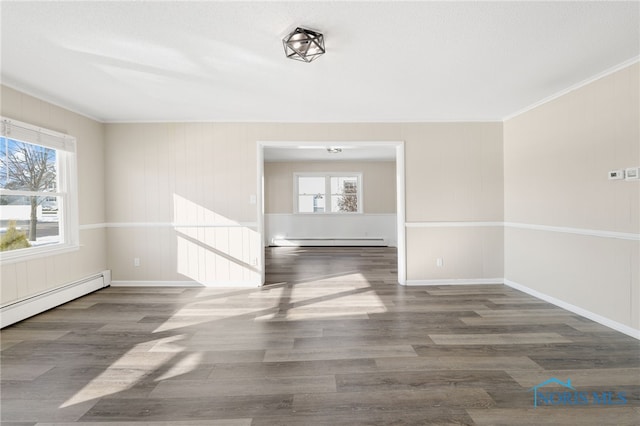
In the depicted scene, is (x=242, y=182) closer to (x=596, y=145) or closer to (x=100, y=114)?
(x=100, y=114)

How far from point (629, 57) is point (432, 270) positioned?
3.18 metres

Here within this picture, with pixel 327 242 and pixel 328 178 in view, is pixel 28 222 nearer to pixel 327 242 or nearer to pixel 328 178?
pixel 327 242

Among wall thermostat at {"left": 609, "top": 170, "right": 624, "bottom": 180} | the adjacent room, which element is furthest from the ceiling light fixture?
wall thermostat at {"left": 609, "top": 170, "right": 624, "bottom": 180}

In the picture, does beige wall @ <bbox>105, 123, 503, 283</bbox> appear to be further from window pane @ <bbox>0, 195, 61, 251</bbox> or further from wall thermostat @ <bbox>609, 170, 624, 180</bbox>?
wall thermostat @ <bbox>609, 170, 624, 180</bbox>

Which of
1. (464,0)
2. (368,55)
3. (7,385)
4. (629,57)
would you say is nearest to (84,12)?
(368,55)

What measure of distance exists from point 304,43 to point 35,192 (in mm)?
3675

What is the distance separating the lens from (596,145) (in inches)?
123

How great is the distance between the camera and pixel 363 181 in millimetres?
9156

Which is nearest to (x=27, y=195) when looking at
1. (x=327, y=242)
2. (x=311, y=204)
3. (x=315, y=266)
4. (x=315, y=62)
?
(x=315, y=62)

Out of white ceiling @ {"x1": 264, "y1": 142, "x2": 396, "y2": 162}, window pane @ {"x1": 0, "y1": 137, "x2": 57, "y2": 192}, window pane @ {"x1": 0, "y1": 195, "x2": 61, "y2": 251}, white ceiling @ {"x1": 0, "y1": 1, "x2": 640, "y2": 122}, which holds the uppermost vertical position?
white ceiling @ {"x1": 264, "y1": 142, "x2": 396, "y2": 162}

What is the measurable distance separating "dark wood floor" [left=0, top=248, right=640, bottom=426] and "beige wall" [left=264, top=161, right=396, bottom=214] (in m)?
5.31

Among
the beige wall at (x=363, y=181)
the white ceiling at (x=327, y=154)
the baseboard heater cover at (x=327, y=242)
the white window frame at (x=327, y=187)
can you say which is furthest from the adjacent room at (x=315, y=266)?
the beige wall at (x=363, y=181)

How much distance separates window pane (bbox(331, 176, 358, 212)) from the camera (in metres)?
9.23

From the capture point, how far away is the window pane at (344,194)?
923 cm
